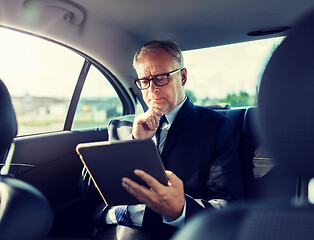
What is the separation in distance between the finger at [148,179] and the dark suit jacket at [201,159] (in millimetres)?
353

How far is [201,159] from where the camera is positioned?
1.62m

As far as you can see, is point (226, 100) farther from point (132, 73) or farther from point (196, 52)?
point (132, 73)

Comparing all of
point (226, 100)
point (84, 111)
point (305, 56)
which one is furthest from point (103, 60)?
point (305, 56)

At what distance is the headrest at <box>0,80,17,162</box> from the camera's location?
3.91 ft

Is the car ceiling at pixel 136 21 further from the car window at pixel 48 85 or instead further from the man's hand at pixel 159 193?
the man's hand at pixel 159 193

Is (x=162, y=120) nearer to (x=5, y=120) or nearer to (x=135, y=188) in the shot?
(x=135, y=188)

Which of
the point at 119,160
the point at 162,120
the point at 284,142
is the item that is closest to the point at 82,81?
the point at 162,120

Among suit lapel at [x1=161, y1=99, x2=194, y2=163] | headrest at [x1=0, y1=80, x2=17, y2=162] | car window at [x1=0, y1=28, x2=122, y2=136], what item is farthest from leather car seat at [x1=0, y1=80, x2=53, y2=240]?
car window at [x1=0, y1=28, x2=122, y2=136]

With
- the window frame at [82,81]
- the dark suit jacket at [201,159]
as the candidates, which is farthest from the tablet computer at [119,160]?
the window frame at [82,81]

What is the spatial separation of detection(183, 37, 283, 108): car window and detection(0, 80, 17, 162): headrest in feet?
4.37

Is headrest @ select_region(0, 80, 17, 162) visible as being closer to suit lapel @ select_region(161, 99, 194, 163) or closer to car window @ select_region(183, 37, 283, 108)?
suit lapel @ select_region(161, 99, 194, 163)

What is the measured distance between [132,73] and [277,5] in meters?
1.22

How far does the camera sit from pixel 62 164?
7.77 feet

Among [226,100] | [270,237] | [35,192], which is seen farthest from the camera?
[226,100]
